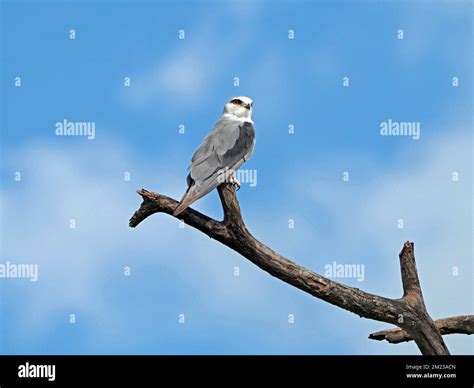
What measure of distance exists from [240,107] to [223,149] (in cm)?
87

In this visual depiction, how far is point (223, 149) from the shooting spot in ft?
22.5

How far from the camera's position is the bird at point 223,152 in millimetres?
6438

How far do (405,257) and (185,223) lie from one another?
2758 mm

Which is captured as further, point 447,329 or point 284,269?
point 447,329

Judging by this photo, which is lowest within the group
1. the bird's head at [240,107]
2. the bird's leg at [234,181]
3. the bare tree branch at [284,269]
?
the bare tree branch at [284,269]

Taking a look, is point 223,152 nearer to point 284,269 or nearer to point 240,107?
point 240,107

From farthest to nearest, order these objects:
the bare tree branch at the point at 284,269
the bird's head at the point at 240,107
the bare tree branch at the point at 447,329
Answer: the bare tree branch at the point at 447,329
the bird's head at the point at 240,107
the bare tree branch at the point at 284,269

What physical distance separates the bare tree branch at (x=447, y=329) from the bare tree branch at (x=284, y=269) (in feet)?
2.17

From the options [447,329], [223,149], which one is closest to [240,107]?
[223,149]

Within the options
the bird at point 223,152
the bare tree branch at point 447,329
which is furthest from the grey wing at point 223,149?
the bare tree branch at point 447,329

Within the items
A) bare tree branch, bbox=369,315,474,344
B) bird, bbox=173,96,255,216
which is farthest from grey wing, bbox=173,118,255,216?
bare tree branch, bbox=369,315,474,344

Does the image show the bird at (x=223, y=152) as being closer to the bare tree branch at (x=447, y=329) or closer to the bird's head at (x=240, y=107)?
the bird's head at (x=240, y=107)
